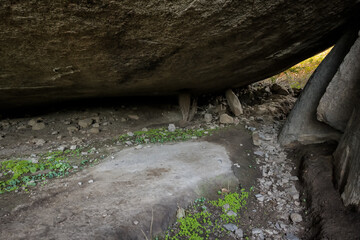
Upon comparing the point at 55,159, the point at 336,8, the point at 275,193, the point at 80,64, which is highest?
the point at 336,8

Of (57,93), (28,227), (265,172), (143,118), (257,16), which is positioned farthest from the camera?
(143,118)

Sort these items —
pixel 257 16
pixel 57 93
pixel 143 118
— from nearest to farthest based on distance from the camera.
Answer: pixel 257 16, pixel 57 93, pixel 143 118

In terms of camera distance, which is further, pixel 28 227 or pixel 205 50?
pixel 205 50

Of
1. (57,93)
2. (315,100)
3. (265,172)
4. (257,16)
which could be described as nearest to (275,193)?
(265,172)

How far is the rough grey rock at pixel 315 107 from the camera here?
429cm

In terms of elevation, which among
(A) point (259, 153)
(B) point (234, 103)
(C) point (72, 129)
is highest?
(B) point (234, 103)

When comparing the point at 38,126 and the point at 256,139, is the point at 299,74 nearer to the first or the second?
the point at 256,139

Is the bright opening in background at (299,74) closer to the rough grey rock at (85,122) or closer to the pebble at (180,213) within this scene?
the rough grey rock at (85,122)

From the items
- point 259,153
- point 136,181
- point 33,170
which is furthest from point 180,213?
point 33,170

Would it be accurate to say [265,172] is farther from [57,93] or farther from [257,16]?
[57,93]

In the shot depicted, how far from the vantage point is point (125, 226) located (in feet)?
8.43

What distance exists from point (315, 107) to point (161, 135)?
11.7 feet

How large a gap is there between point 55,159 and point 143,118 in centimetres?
302

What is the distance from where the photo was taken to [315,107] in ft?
14.7
